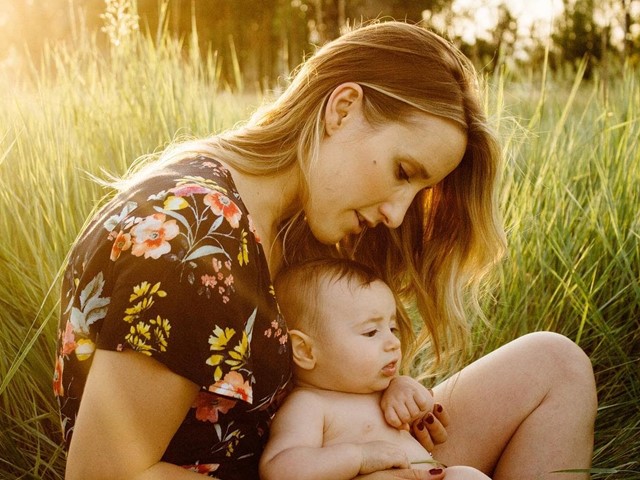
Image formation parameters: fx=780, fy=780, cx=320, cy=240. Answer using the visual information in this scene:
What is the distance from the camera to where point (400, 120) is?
6.04 ft

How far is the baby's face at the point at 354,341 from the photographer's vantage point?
6.20 ft

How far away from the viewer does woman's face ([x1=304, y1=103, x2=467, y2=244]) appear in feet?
6.03

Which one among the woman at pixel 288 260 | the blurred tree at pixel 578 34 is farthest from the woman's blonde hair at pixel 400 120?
the blurred tree at pixel 578 34

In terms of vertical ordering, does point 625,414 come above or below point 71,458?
below

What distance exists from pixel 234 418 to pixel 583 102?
4676mm

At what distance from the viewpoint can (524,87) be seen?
482 cm

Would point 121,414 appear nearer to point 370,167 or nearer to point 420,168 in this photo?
point 370,167

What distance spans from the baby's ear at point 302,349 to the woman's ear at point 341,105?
50cm

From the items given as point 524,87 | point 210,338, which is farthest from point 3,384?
point 524,87

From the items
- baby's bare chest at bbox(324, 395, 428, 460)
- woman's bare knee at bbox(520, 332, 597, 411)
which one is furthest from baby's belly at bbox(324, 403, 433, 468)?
woman's bare knee at bbox(520, 332, 597, 411)

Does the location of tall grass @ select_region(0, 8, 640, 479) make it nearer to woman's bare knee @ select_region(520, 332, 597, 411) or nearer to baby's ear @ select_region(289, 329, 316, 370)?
woman's bare knee @ select_region(520, 332, 597, 411)

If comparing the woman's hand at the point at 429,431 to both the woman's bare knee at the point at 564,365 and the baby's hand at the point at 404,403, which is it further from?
the woman's bare knee at the point at 564,365

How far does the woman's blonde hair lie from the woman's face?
0.03 meters

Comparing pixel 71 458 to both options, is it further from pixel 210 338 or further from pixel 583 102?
pixel 583 102
